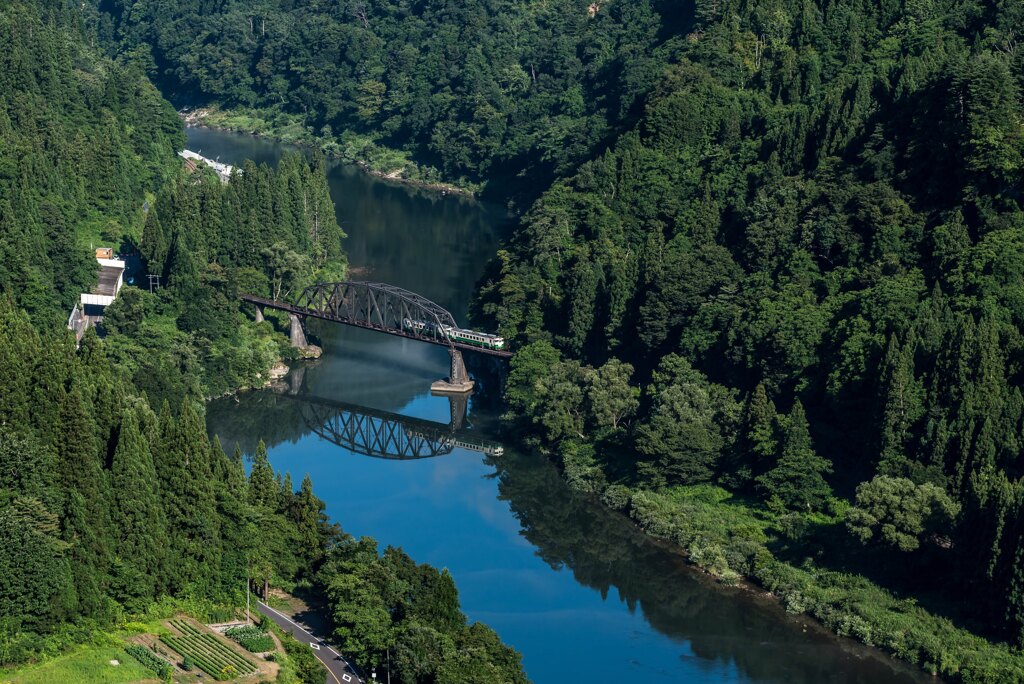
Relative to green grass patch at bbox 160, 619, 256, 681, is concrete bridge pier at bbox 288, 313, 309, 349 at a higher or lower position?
higher

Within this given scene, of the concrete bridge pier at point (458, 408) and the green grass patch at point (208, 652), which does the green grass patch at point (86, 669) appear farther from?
the concrete bridge pier at point (458, 408)

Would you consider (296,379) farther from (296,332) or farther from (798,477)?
(798,477)

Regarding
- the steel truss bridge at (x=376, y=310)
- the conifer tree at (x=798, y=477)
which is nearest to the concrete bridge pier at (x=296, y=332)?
the steel truss bridge at (x=376, y=310)

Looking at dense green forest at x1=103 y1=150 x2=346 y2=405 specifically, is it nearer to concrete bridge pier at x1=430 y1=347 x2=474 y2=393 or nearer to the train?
the train

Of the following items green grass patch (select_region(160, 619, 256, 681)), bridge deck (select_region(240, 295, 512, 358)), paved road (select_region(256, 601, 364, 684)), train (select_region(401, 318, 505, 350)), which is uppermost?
train (select_region(401, 318, 505, 350))

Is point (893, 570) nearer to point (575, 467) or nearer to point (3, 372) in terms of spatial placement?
point (575, 467)

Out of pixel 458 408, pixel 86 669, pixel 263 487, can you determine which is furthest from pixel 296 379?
pixel 86 669

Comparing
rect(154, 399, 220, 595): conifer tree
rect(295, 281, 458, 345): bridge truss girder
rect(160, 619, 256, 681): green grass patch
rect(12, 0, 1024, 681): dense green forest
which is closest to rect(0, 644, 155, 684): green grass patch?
rect(160, 619, 256, 681): green grass patch
